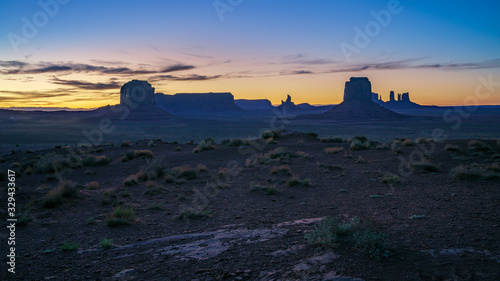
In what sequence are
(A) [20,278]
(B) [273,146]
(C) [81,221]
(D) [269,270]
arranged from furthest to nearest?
(B) [273,146] → (C) [81,221] → (A) [20,278] → (D) [269,270]

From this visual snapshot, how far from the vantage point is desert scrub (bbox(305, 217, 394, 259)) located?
4.98 meters

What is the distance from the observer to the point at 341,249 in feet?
17.4

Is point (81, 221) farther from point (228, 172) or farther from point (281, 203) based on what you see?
point (228, 172)

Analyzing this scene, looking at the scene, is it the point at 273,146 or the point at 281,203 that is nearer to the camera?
the point at 281,203

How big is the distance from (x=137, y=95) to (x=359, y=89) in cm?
11265

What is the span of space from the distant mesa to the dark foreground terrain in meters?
116

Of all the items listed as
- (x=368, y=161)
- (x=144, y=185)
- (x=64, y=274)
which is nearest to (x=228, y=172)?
(x=144, y=185)

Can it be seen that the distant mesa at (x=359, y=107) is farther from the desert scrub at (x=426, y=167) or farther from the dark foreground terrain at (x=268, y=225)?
the dark foreground terrain at (x=268, y=225)

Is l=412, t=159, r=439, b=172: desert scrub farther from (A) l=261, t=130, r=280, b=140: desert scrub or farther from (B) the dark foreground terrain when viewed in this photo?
(A) l=261, t=130, r=280, b=140: desert scrub

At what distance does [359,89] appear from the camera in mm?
151500

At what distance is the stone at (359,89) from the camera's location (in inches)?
5940

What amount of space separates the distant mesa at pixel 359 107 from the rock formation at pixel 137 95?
9012 centimetres

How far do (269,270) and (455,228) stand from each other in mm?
4106

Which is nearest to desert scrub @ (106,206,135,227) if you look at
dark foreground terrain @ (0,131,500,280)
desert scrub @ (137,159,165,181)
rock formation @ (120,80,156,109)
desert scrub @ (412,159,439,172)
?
dark foreground terrain @ (0,131,500,280)
